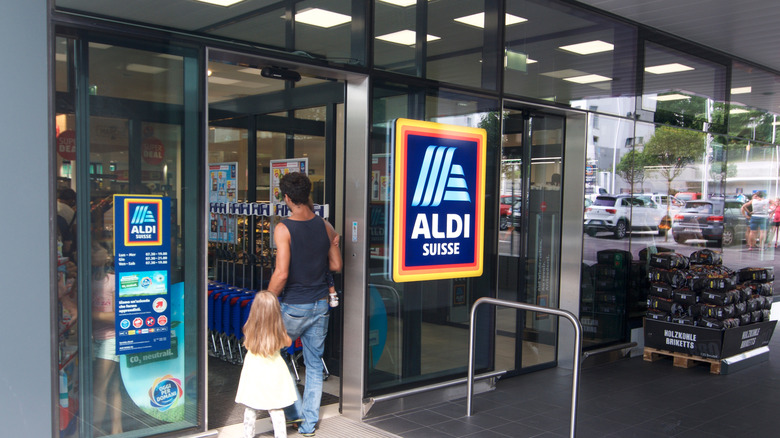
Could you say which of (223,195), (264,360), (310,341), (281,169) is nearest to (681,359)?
(310,341)

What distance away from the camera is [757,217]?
393 inches

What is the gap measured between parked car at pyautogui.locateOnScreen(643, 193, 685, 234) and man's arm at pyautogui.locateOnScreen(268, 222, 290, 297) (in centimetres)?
467

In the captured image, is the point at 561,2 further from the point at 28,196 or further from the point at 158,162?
the point at 28,196

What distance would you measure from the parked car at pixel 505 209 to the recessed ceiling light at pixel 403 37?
176cm

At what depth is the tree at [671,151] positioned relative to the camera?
23.6 ft

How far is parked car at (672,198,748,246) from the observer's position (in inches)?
302

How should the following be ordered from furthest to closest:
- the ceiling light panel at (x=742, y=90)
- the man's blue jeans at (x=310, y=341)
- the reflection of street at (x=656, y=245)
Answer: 1. the ceiling light panel at (x=742, y=90)
2. the reflection of street at (x=656, y=245)
3. the man's blue jeans at (x=310, y=341)

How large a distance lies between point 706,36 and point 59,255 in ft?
23.7

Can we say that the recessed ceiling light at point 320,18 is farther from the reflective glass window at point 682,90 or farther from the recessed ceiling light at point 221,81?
the reflective glass window at point 682,90

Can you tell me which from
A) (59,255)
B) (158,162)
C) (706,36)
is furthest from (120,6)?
(706,36)

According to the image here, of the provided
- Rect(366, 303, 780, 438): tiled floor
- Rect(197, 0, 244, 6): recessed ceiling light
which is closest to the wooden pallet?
Rect(366, 303, 780, 438): tiled floor

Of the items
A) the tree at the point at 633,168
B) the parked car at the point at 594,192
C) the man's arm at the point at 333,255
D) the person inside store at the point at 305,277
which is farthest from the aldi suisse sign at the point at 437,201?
the tree at the point at 633,168

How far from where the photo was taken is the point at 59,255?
135 inches

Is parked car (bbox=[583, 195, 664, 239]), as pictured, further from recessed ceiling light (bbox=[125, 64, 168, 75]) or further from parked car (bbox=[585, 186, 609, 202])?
recessed ceiling light (bbox=[125, 64, 168, 75])
